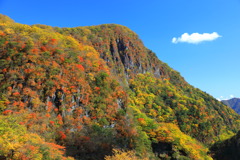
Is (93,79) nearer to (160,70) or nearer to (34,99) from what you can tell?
(34,99)

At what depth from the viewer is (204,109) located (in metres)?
76.8

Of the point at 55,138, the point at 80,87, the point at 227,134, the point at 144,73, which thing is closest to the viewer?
the point at 55,138

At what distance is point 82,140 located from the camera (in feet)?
104

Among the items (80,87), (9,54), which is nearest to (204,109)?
(80,87)

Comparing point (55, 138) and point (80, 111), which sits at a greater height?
point (80, 111)

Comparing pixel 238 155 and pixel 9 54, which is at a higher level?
pixel 9 54

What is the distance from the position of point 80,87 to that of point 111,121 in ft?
36.6

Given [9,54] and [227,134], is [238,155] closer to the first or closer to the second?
[227,134]

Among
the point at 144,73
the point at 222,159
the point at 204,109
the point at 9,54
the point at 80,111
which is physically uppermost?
the point at 144,73

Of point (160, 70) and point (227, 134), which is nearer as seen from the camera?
point (227, 134)

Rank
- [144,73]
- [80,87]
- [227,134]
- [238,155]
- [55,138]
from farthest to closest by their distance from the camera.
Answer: [144,73] < [227,134] < [80,87] < [238,155] < [55,138]

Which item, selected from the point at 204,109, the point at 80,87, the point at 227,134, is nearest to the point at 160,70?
the point at 204,109

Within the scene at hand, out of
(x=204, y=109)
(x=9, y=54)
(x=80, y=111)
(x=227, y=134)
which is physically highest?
(x=9, y=54)

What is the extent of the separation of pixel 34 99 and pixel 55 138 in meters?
9.05
